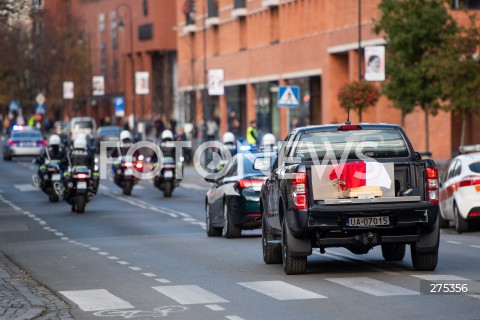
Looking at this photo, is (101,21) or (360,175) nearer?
(360,175)

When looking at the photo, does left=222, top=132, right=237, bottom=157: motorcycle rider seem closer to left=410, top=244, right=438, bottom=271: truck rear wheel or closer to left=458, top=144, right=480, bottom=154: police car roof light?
left=458, top=144, right=480, bottom=154: police car roof light

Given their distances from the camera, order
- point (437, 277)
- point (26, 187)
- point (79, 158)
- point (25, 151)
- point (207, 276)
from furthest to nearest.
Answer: point (25, 151) < point (26, 187) < point (79, 158) < point (207, 276) < point (437, 277)

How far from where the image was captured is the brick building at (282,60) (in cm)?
6706

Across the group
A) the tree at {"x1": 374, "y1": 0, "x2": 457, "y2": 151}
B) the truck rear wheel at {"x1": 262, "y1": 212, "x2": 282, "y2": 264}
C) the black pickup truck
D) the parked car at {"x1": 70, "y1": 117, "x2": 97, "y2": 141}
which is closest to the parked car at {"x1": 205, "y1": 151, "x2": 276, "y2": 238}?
the truck rear wheel at {"x1": 262, "y1": 212, "x2": 282, "y2": 264}

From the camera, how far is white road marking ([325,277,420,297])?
14734 millimetres

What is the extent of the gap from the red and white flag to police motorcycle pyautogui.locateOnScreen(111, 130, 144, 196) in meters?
26.7

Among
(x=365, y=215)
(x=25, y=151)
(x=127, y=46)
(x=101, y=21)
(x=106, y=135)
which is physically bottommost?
(x=25, y=151)

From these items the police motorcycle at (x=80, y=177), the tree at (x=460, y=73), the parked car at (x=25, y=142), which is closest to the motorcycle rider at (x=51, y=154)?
the police motorcycle at (x=80, y=177)

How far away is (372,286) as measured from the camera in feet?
50.9

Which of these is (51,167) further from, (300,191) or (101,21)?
(101,21)

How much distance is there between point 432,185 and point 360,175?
0.83 m

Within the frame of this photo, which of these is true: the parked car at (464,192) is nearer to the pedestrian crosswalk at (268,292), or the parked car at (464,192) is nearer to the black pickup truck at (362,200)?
the black pickup truck at (362,200)

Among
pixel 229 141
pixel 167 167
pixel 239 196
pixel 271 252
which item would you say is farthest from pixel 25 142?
pixel 271 252

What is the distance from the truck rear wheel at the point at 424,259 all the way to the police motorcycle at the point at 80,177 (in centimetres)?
1840
